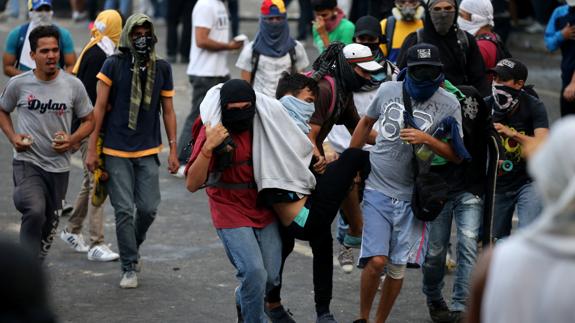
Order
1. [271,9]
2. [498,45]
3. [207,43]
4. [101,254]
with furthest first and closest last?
[207,43] < [271,9] < [498,45] < [101,254]

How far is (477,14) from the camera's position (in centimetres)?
930

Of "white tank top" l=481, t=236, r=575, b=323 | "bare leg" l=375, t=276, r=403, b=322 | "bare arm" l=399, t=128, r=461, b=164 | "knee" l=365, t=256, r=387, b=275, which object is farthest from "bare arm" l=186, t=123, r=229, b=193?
"white tank top" l=481, t=236, r=575, b=323

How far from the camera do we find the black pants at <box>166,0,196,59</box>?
16.8 metres

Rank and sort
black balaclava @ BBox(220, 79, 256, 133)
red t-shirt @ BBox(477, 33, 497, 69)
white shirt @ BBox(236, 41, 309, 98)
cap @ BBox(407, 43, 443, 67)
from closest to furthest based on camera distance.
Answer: black balaclava @ BBox(220, 79, 256, 133), cap @ BBox(407, 43, 443, 67), red t-shirt @ BBox(477, 33, 497, 69), white shirt @ BBox(236, 41, 309, 98)

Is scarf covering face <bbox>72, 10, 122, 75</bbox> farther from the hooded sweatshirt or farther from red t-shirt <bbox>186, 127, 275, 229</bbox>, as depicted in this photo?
red t-shirt <bbox>186, 127, 275, 229</bbox>

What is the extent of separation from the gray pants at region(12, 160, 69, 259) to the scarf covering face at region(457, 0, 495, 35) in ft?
11.5

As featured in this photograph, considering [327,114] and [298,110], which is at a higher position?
[298,110]

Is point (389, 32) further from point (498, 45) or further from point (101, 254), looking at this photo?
point (101, 254)

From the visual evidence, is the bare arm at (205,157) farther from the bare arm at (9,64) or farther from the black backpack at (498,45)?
the bare arm at (9,64)

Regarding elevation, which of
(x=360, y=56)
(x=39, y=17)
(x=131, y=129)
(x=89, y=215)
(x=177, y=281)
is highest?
(x=360, y=56)

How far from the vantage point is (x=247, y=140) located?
649 cm

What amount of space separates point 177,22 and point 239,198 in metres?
10.8

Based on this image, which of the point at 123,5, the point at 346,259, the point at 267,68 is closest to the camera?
the point at 346,259

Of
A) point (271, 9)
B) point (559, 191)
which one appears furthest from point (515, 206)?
point (559, 191)
